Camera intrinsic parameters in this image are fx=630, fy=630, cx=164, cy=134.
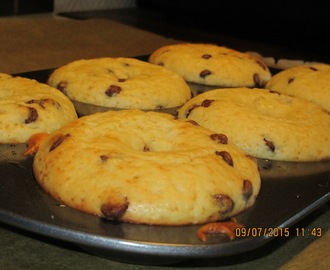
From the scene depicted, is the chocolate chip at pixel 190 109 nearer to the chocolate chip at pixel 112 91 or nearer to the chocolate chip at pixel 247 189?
the chocolate chip at pixel 112 91

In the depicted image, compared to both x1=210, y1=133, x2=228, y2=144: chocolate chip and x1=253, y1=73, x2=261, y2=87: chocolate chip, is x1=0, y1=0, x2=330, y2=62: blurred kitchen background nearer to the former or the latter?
x1=253, y1=73, x2=261, y2=87: chocolate chip

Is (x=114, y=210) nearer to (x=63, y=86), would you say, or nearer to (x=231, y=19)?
(x=63, y=86)

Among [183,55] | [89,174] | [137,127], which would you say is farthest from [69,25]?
[89,174]

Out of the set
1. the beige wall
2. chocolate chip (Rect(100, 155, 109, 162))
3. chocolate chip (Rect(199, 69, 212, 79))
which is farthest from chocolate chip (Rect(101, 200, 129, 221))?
the beige wall

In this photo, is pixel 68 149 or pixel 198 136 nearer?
pixel 68 149

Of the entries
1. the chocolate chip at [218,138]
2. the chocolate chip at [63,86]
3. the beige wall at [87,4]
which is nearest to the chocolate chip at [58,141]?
the chocolate chip at [218,138]

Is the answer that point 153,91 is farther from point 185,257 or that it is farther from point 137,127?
point 185,257
